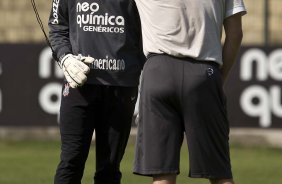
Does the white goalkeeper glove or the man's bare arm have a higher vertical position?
the man's bare arm

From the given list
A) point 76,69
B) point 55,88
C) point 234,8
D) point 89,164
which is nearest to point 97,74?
point 76,69

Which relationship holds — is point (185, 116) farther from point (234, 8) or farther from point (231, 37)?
point (234, 8)

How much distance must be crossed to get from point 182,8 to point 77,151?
148 cm

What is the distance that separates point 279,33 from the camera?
15.8m

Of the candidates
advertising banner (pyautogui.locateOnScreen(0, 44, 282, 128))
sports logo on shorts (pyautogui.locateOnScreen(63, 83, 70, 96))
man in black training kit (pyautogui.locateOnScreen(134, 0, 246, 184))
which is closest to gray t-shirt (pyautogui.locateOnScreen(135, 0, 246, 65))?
man in black training kit (pyautogui.locateOnScreen(134, 0, 246, 184))

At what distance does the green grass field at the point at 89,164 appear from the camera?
10.8 metres

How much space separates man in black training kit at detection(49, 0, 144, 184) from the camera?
7184mm

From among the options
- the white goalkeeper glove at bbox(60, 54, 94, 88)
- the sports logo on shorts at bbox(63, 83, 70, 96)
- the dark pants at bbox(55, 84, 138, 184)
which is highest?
the white goalkeeper glove at bbox(60, 54, 94, 88)

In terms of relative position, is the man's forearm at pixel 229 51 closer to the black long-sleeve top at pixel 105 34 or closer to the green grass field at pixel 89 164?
the black long-sleeve top at pixel 105 34

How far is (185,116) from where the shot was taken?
20.4ft

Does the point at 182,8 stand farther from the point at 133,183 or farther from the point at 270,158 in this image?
the point at 270,158

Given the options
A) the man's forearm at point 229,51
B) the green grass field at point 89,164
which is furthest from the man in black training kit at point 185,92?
the green grass field at point 89,164

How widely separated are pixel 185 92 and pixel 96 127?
1324 mm

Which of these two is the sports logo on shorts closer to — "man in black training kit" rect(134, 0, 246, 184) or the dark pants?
the dark pants
